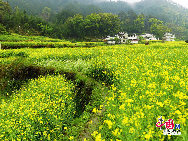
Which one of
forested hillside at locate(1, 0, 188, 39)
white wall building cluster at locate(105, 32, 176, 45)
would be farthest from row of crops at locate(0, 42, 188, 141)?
forested hillside at locate(1, 0, 188, 39)

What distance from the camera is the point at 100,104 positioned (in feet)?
16.0

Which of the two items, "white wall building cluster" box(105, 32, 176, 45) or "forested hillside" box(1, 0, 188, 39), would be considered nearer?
"white wall building cluster" box(105, 32, 176, 45)

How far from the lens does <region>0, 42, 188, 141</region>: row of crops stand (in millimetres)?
2773

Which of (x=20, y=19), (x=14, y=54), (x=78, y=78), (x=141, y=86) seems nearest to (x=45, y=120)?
(x=78, y=78)

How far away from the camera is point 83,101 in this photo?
20.2ft

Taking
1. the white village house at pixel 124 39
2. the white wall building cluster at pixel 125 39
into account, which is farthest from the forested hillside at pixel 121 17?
the white village house at pixel 124 39

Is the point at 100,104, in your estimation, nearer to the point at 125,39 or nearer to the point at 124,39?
the point at 124,39

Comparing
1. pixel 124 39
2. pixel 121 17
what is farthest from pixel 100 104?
pixel 121 17

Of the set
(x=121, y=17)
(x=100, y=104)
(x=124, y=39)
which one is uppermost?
(x=121, y=17)

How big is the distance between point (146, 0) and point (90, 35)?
15393cm

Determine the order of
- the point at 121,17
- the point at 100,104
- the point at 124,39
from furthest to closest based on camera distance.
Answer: the point at 121,17, the point at 124,39, the point at 100,104

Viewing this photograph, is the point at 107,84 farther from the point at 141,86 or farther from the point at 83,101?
the point at 141,86

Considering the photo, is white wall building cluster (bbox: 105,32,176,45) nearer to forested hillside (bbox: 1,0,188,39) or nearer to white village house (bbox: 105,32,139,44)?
white village house (bbox: 105,32,139,44)

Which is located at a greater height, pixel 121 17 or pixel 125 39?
pixel 121 17
